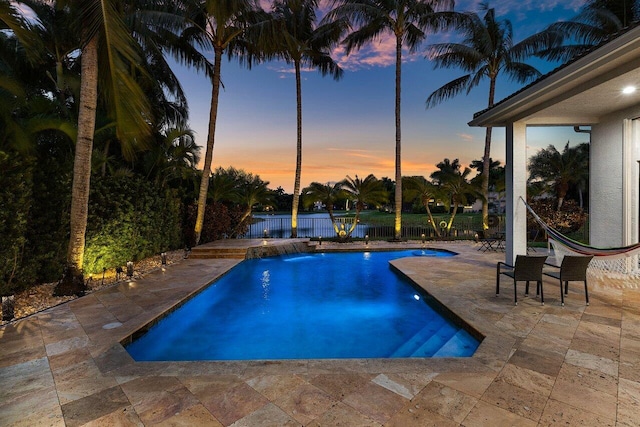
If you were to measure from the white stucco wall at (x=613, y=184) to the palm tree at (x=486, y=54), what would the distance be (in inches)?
228

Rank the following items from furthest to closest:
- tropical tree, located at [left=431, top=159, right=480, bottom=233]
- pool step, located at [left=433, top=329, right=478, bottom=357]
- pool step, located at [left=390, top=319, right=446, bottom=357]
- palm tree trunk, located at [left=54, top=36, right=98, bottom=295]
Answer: tropical tree, located at [left=431, top=159, right=480, bottom=233], palm tree trunk, located at [left=54, top=36, right=98, bottom=295], pool step, located at [left=390, top=319, right=446, bottom=357], pool step, located at [left=433, top=329, right=478, bottom=357]

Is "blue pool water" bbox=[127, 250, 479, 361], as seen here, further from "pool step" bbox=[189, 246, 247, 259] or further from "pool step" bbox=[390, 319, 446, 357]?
"pool step" bbox=[189, 246, 247, 259]

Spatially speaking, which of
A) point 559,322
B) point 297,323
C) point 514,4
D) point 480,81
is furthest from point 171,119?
point 514,4

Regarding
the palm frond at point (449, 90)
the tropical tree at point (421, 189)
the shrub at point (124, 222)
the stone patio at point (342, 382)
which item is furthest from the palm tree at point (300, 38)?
the stone patio at point (342, 382)

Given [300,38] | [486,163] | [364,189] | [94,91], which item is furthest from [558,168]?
[94,91]

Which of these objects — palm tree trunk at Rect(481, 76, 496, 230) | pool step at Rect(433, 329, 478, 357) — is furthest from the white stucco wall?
palm tree trunk at Rect(481, 76, 496, 230)

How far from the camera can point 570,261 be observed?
15.4 feet

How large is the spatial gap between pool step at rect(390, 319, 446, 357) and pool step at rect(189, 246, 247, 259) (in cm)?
→ 694

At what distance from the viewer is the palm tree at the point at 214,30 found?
938 cm

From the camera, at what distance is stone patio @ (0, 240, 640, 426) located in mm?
2254

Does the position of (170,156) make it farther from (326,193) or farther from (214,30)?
(326,193)

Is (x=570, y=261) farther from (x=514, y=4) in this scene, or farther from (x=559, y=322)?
(x=514, y=4)

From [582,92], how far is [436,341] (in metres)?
5.01

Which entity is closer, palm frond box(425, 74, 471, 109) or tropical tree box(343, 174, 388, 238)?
tropical tree box(343, 174, 388, 238)
